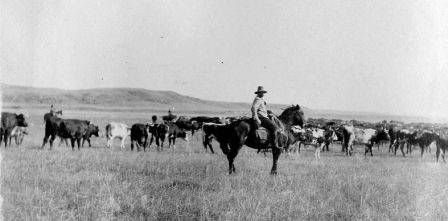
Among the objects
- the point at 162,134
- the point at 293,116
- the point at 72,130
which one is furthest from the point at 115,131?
the point at 293,116

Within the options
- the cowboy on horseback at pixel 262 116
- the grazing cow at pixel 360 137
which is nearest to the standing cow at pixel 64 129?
the cowboy on horseback at pixel 262 116

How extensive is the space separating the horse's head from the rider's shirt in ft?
3.40

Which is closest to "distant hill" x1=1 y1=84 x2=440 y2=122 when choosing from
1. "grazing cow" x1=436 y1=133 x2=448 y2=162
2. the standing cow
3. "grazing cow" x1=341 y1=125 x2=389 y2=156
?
"grazing cow" x1=341 y1=125 x2=389 y2=156

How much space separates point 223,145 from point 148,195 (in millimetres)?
4690

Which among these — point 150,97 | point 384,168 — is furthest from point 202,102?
point 384,168

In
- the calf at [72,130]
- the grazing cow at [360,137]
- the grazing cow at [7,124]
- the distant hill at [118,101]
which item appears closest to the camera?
the grazing cow at [7,124]

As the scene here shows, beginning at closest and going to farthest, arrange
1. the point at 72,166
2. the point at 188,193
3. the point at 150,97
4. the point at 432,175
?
the point at 188,193, the point at 72,166, the point at 432,175, the point at 150,97

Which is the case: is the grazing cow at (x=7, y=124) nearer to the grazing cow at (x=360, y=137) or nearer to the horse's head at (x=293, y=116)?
the horse's head at (x=293, y=116)

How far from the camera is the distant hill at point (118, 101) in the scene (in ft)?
343

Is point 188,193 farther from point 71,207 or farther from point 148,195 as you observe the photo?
point 71,207

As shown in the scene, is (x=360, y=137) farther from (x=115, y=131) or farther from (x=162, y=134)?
(x=115, y=131)

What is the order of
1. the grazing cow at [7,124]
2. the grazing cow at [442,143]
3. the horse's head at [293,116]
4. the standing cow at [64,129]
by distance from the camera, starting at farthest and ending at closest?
the grazing cow at [442,143], the standing cow at [64,129], the grazing cow at [7,124], the horse's head at [293,116]

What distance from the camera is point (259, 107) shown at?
41.4ft

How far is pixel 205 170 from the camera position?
41.1 ft
